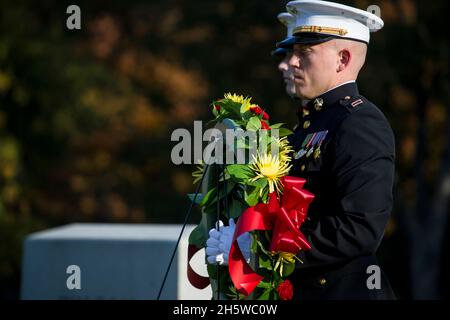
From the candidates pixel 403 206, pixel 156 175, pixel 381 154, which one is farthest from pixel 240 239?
pixel 156 175

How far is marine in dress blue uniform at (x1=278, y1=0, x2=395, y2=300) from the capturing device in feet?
11.8

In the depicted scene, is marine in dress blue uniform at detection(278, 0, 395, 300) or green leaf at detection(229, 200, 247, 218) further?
green leaf at detection(229, 200, 247, 218)

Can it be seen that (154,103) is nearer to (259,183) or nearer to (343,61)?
(343,61)

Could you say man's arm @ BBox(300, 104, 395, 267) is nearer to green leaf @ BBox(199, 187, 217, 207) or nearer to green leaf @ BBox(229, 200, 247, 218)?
green leaf @ BBox(229, 200, 247, 218)

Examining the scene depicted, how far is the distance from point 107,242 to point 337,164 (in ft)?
11.7

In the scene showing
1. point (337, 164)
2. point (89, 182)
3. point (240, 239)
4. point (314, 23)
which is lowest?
point (89, 182)

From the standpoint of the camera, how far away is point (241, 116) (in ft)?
12.7

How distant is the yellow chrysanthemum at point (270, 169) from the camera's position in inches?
144

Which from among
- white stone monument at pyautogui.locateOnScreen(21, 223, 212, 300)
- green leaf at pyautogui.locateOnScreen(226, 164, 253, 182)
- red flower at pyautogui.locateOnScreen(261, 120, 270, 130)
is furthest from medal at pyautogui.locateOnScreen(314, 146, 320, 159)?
white stone monument at pyautogui.locateOnScreen(21, 223, 212, 300)

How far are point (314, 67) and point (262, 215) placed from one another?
30.3 inches

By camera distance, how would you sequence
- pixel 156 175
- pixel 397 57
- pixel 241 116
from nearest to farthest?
pixel 241 116, pixel 397 57, pixel 156 175

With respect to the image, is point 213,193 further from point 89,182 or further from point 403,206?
point 89,182

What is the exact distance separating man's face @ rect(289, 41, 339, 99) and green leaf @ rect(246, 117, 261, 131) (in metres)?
0.35

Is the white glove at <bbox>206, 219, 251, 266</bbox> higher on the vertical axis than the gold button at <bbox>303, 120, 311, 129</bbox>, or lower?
lower
